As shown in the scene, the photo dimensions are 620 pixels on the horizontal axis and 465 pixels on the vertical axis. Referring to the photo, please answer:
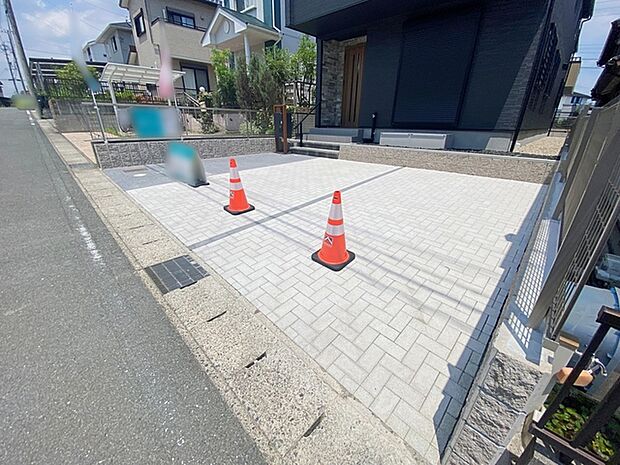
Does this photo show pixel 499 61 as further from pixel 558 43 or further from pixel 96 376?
pixel 96 376

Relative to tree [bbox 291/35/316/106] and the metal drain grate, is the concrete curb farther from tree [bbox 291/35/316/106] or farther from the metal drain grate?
tree [bbox 291/35/316/106]

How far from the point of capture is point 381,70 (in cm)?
921

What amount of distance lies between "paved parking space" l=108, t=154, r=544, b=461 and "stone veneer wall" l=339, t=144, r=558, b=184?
19.4 inches

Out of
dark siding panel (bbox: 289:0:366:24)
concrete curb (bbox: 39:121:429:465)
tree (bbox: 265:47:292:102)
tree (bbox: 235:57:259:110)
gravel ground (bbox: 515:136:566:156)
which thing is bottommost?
concrete curb (bbox: 39:121:429:465)

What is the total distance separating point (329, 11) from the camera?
8.05 m

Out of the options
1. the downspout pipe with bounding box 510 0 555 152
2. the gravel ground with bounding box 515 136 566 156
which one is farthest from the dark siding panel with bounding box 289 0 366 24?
the gravel ground with bounding box 515 136 566 156

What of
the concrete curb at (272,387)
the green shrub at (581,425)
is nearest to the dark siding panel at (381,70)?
the concrete curb at (272,387)

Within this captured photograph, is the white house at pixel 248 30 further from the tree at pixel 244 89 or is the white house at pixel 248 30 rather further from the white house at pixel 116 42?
the white house at pixel 116 42

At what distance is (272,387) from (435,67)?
950 cm

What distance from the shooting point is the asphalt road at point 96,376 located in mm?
1345

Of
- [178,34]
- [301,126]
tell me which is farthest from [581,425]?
[178,34]

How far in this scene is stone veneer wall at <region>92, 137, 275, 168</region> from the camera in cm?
689

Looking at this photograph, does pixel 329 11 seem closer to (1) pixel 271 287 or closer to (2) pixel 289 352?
(1) pixel 271 287

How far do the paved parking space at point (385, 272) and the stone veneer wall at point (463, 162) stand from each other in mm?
492
